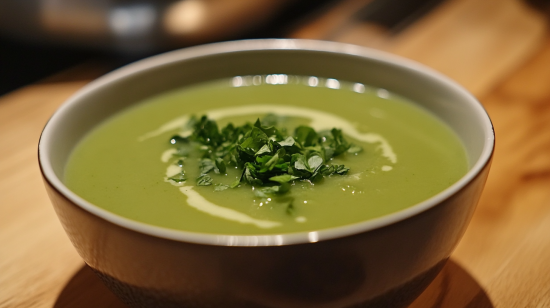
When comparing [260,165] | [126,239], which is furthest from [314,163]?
[126,239]

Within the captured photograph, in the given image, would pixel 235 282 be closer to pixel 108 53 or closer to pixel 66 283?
pixel 66 283

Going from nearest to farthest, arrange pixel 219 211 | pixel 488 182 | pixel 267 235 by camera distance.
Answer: pixel 267 235
pixel 219 211
pixel 488 182

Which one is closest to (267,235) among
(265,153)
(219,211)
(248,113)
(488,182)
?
(219,211)

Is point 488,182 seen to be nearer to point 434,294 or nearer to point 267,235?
point 434,294

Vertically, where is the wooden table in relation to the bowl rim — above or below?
below

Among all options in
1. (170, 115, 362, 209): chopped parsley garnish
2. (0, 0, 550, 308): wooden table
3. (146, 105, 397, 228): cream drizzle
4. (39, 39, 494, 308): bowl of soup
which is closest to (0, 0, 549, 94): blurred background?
(0, 0, 550, 308): wooden table

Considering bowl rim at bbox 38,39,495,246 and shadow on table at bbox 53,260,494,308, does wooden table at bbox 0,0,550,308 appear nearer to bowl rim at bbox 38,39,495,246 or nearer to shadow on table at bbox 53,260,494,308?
shadow on table at bbox 53,260,494,308
